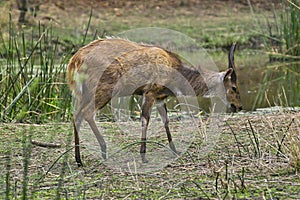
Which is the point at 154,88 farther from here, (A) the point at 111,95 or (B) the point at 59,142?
(B) the point at 59,142

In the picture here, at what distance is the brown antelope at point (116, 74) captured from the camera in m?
4.96

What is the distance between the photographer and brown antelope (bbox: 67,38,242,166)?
496 centimetres

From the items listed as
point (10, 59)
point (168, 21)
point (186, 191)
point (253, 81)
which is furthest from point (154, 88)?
point (168, 21)

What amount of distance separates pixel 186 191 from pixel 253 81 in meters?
7.38

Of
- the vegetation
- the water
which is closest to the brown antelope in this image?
the vegetation

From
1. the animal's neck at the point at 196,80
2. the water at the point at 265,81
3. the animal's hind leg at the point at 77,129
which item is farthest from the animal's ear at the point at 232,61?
the water at the point at 265,81

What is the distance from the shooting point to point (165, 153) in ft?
17.0

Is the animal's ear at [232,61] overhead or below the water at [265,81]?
overhead

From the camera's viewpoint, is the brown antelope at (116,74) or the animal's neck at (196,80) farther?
the animal's neck at (196,80)

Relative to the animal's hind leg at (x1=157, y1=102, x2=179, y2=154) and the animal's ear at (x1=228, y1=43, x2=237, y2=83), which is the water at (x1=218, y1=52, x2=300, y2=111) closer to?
the animal's ear at (x1=228, y1=43, x2=237, y2=83)

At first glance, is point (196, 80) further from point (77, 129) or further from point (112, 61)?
point (77, 129)

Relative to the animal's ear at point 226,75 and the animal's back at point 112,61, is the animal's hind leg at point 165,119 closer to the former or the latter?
the animal's back at point 112,61

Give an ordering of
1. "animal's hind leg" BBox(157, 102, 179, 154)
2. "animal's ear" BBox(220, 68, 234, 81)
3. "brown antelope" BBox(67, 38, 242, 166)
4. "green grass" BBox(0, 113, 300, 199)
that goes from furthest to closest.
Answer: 1. "animal's ear" BBox(220, 68, 234, 81)
2. "animal's hind leg" BBox(157, 102, 179, 154)
3. "brown antelope" BBox(67, 38, 242, 166)
4. "green grass" BBox(0, 113, 300, 199)

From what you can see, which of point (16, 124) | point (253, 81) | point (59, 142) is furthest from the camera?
point (253, 81)
